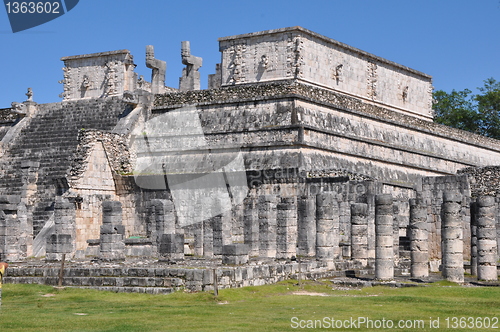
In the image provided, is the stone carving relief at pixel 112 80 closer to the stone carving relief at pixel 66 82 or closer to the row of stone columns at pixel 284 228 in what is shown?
the stone carving relief at pixel 66 82

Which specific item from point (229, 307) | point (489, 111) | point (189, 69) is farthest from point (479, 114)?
point (229, 307)

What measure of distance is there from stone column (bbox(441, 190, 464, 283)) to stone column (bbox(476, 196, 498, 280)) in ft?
1.58

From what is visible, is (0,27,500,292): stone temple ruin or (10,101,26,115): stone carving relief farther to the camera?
(10,101,26,115): stone carving relief

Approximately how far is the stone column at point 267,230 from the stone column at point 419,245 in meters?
4.75

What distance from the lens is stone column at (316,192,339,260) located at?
2302 cm

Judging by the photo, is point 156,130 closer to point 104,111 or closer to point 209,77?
point 104,111

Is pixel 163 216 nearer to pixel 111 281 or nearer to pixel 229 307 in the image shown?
pixel 111 281

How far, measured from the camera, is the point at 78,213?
2986cm

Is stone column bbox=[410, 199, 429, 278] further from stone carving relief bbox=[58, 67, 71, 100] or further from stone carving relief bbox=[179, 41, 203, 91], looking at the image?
stone carving relief bbox=[58, 67, 71, 100]

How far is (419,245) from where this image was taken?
69.8 ft

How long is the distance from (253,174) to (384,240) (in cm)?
1027

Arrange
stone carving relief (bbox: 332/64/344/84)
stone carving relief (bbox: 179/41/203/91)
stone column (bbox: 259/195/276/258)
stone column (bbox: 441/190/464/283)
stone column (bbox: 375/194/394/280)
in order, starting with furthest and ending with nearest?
stone carving relief (bbox: 179/41/203/91) < stone carving relief (bbox: 332/64/344/84) < stone column (bbox: 259/195/276/258) < stone column (bbox: 375/194/394/280) < stone column (bbox: 441/190/464/283)

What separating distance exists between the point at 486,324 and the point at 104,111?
79.4 feet

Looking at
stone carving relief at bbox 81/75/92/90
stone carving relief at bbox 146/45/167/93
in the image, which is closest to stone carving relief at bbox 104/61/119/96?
stone carving relief at bbox 81/75/92/90
